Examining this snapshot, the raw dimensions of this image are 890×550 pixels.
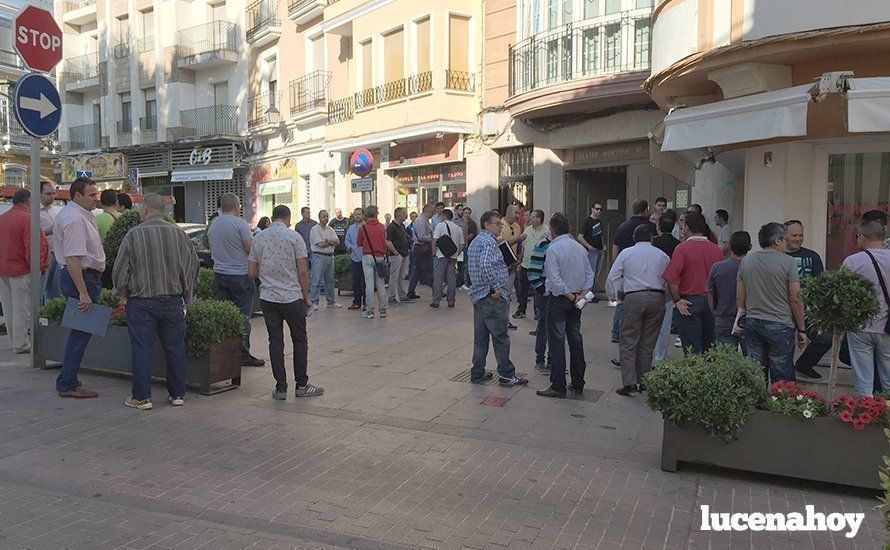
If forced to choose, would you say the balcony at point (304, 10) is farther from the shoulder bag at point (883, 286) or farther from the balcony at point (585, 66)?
the shoulder bag at point (883, 286)

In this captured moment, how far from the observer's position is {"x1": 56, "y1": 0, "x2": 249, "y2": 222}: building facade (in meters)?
30.2

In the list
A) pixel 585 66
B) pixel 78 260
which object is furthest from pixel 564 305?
pixel 585 66

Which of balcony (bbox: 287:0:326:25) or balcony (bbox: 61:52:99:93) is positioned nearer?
balcony (bbox: 287:0:326:25)

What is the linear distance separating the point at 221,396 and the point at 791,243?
5.78 m

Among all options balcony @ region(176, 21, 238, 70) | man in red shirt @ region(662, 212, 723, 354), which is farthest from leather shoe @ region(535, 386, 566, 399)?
balcony @ region(176, 21, 238, 70)

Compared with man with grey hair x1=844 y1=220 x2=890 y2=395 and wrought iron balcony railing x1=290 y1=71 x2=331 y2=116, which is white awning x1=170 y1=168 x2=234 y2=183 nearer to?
wrought iron balcony railing x1=290 y1=71 x2=331 y2=116

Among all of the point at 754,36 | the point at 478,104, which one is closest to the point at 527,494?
the point at 754,36

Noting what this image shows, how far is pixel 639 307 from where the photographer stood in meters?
7.12

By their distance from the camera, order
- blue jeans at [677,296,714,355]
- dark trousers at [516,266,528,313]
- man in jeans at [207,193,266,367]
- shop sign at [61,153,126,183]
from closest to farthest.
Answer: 1. blue jeans at [677,296,714,355]
2. man in jeans at [207,193,266,367]
3. dark trousers at [516,266,528,313]
4. shop sign at [61,153,126,183]

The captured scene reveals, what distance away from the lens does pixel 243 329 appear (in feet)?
24.6

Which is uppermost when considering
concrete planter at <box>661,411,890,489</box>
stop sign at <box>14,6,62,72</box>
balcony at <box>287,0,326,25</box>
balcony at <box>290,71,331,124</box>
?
balcony at <box>287,0,326,25</box>

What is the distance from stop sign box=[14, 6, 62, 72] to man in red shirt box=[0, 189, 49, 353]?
5.61 feet

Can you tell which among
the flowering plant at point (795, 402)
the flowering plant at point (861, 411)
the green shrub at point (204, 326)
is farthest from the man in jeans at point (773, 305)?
the green shrub at point (204, 326)

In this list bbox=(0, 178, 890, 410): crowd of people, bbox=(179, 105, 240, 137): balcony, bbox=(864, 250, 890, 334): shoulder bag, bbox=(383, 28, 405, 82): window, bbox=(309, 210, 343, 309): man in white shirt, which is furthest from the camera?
bbox=(179, 105, 240, 137): balcony
